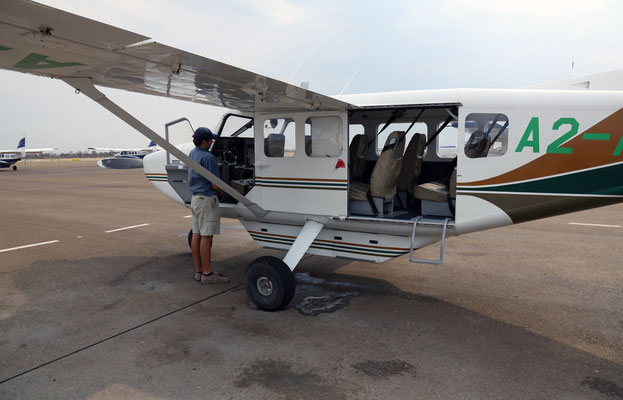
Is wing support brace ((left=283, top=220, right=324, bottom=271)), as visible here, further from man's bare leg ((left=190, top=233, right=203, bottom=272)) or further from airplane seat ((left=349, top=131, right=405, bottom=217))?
man's bare leg ((left=190, top=233, right=203, bottom=272))

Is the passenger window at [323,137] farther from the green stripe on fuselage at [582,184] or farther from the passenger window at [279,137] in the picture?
the green stripe on fuselage at [582,184]

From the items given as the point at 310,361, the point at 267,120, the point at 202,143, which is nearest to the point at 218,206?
the point at 202,143

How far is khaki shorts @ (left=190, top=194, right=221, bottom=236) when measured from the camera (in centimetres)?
586

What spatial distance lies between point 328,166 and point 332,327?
1968 mm

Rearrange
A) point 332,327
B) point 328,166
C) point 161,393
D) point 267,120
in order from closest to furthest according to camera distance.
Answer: point 161,393 < point 332,327 < point 328,166 < point 267,120

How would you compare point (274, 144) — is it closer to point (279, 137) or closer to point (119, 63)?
point (279, 137)

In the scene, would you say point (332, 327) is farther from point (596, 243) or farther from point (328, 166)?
point (596, 243)

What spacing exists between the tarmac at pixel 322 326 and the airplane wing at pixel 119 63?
2.53 m

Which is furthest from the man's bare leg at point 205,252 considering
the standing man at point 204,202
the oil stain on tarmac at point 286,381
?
the oil stain on tarmac at point 286,381

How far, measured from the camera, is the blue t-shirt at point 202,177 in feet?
18.7

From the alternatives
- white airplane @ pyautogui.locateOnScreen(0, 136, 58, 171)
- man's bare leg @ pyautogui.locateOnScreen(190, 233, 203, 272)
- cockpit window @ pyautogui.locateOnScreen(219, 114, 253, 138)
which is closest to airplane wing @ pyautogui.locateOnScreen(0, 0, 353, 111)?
cockpit window @ pyautogui.locateOnScreen(219, 114, 253, 138)

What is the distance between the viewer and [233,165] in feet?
22.0

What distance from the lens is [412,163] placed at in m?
5.91

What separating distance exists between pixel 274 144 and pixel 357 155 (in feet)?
4.13
